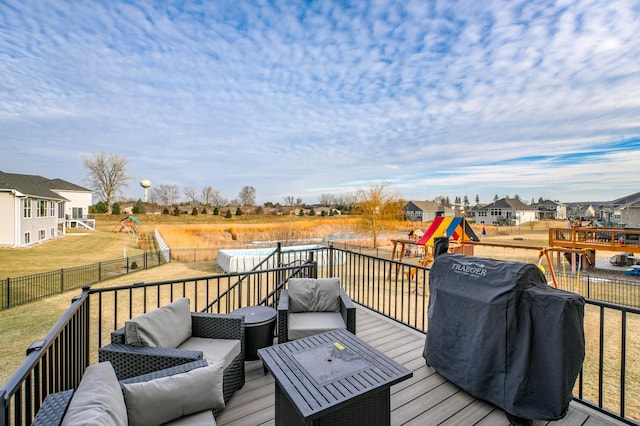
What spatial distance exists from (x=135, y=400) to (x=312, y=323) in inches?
76.0

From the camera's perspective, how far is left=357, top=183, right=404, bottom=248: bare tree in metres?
25.4

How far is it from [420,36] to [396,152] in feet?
54.3

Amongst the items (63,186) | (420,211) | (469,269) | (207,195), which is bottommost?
(469,269)

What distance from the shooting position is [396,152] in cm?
2472

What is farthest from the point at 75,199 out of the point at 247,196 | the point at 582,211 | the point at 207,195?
the point at 582,211

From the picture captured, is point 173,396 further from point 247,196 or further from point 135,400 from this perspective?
point 247,196

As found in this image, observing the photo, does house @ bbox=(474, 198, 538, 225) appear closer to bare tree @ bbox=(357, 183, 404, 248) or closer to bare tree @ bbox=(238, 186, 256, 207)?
bare tree @ bbox=(357, 183, 404, 248)

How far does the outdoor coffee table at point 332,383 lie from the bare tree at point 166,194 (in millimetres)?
44070

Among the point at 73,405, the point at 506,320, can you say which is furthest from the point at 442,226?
the point at 73,405

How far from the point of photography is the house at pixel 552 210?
2286 inches

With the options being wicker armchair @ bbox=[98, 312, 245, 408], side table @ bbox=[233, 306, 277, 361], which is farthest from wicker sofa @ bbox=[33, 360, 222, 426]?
side table @ bbox=[233, 306, 277, 361]

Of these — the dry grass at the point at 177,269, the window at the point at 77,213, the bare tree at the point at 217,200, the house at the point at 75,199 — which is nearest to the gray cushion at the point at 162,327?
the dry grass at the point at 177,269

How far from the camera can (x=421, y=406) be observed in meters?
2.29

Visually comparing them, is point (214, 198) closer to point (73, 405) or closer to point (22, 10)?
point (22, 10)
